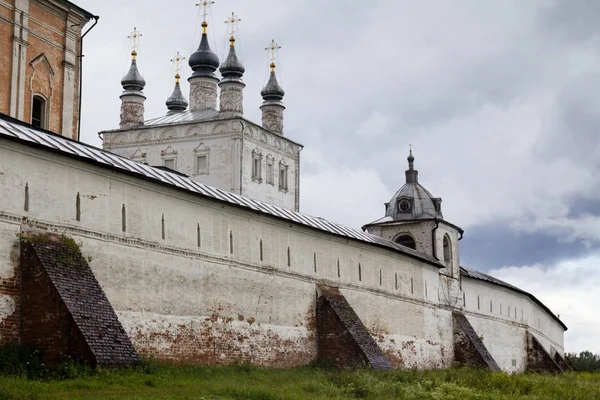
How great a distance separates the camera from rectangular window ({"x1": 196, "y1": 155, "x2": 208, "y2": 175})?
45312 millimetres

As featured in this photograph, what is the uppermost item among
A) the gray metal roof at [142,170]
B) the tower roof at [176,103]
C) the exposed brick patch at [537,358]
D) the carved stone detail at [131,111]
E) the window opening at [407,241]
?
the tower roof at [176,103]

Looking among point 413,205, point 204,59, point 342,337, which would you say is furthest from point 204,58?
point 342,337

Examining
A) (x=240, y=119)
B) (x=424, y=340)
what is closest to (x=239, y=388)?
(x=424, y=340)

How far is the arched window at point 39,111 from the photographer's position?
2300 centimetres

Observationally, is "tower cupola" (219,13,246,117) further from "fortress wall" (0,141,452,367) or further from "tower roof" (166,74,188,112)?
"fortress wall" (0,141,452,367)

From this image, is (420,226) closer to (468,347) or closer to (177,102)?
(468,347)

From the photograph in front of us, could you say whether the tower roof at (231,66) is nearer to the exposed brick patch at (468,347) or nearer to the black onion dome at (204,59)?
the black onion dome at (204,59)

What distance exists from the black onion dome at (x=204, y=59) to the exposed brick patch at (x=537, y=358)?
19.2 metres

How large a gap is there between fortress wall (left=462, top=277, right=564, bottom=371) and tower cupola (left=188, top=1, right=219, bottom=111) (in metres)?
18.0

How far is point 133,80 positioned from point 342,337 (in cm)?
2925

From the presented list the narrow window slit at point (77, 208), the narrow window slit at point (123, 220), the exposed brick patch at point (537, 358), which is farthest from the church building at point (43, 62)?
the exposed brick patch at point (537, 358)

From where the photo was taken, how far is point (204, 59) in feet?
150

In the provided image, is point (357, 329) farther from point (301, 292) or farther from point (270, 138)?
point (270, 138)

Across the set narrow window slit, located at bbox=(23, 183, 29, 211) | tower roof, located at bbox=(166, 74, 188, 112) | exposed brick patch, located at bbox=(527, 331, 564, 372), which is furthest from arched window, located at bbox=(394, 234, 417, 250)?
narrow window slit, located at bbox=(23, 183, 29, 211)
